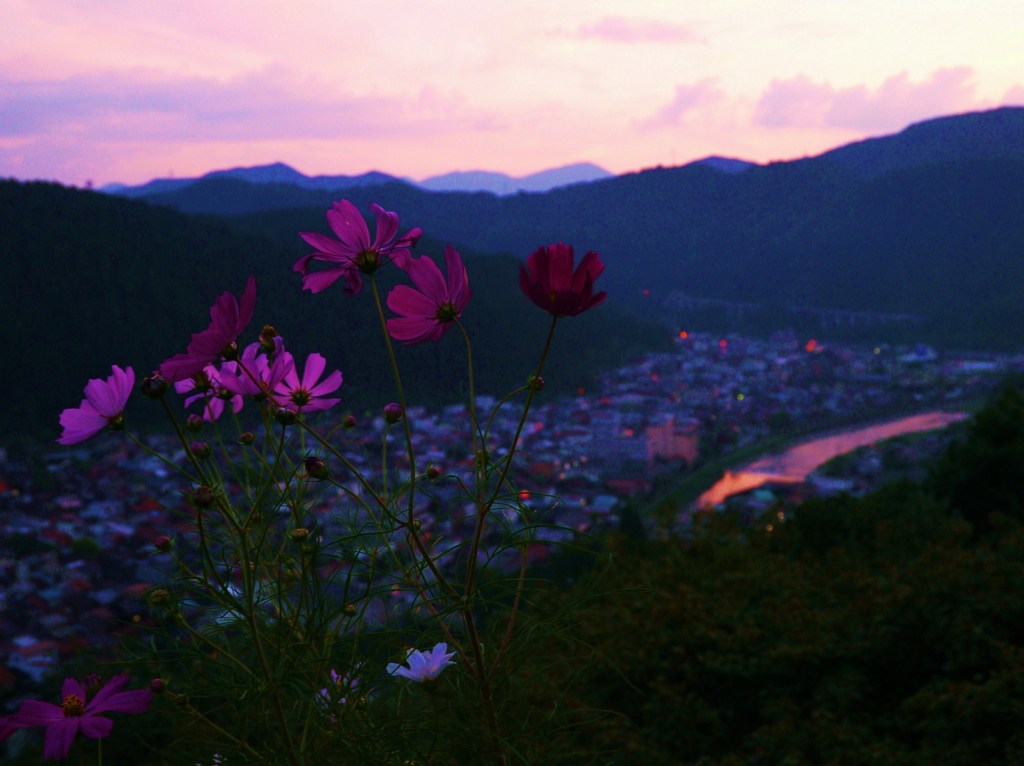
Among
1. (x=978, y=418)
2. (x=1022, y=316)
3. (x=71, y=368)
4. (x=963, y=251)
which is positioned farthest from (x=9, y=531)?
(x=963, y=251)

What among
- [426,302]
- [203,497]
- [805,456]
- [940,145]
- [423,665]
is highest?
[940,145]

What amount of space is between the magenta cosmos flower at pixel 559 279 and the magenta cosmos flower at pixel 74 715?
0.41 meters

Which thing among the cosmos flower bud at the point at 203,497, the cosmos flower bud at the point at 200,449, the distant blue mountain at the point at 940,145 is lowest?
the cosmos flower bud at the point at 203,497

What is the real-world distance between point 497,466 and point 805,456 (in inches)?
751

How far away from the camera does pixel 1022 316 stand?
32.0 m

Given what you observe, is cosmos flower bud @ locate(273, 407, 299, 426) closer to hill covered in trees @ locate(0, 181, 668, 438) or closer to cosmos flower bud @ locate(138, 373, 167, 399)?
cosmos flower bud @ locate(138, 373, 167, 399)

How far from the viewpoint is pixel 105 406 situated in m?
0.57

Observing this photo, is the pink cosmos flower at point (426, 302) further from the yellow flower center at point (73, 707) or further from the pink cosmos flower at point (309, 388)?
the yellow flower center at point (73, 707)

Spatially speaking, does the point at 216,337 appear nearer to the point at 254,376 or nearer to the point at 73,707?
the point at 254,376

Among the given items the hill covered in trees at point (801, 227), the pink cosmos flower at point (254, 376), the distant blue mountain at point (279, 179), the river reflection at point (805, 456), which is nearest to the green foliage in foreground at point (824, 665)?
the pink cosmos flower at point (254, 376)

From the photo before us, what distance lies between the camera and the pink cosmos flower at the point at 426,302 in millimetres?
564

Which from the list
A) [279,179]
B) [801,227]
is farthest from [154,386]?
[279,179]

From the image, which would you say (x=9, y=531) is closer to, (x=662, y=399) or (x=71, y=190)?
(x=71, y=190)

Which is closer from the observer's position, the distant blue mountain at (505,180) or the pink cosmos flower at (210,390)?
the pink cosmos flower at (210,390)
